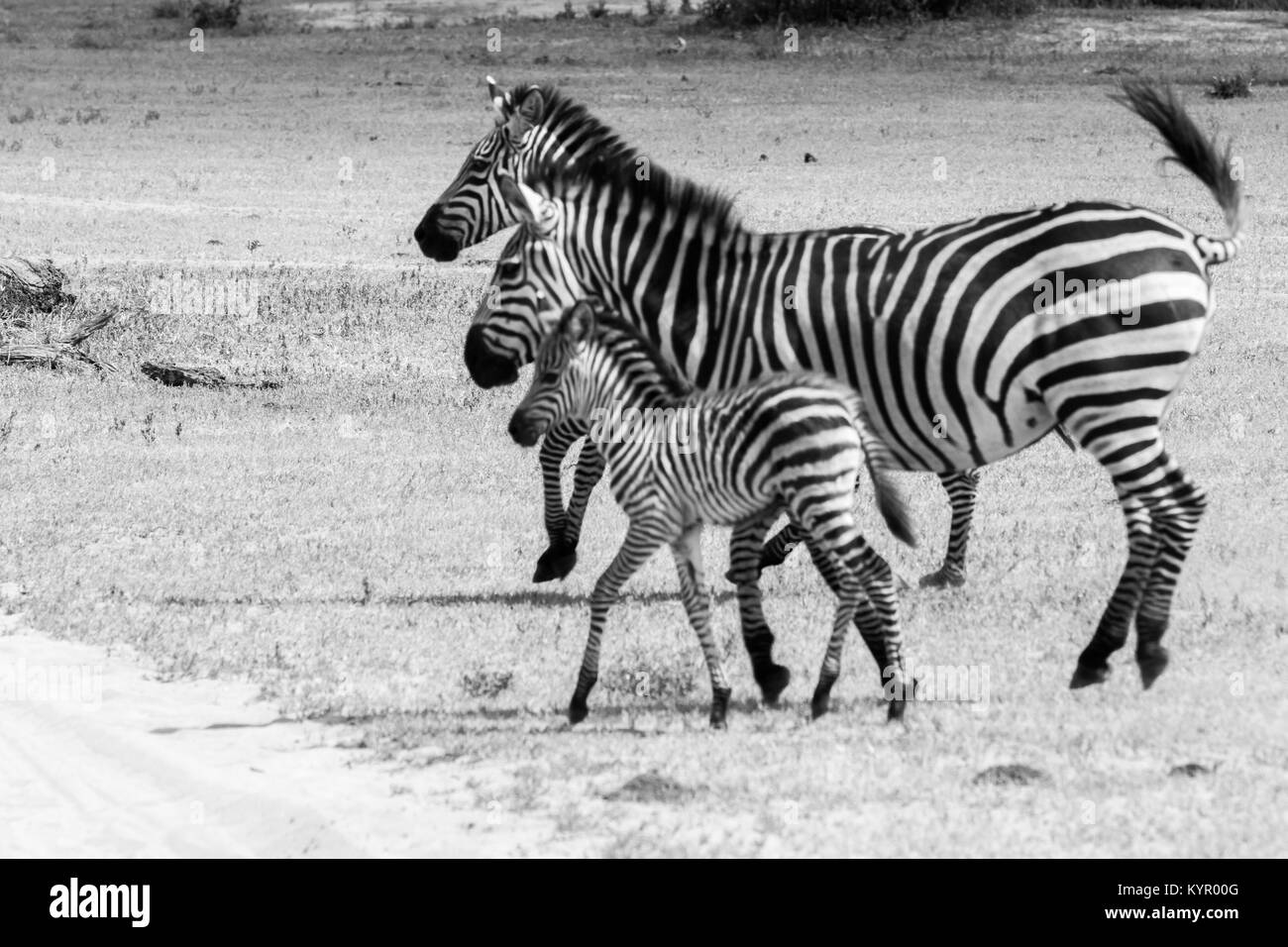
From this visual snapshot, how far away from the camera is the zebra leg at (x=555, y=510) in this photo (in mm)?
10047

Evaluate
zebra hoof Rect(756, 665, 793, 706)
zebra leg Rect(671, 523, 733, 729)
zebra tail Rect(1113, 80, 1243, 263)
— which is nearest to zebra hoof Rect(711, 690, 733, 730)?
zebra leg Rect(671, 523, 733, 729)

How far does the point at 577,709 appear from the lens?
753cm

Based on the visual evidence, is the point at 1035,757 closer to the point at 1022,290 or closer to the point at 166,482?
the point at 1022,290

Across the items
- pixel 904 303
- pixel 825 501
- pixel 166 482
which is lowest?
pixel 166 482

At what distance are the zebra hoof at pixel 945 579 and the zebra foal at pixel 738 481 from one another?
1881mm

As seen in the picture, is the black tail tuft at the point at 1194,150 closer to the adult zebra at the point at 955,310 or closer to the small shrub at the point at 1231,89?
the adult zebra at the point at 955,310

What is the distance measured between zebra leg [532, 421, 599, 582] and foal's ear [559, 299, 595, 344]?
181 centimetres

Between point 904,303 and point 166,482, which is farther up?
point 904,303

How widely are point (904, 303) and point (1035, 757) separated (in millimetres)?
2079

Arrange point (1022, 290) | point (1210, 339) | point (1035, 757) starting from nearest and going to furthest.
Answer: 1. point (1035, 757)
2. point (1022, 290)
3. point (1210, 339)

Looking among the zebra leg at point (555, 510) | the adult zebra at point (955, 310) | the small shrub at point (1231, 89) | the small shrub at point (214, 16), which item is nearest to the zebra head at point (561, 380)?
the adult zebra at point (955, 310)

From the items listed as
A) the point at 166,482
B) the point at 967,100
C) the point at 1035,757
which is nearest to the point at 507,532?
the point at 166,482
